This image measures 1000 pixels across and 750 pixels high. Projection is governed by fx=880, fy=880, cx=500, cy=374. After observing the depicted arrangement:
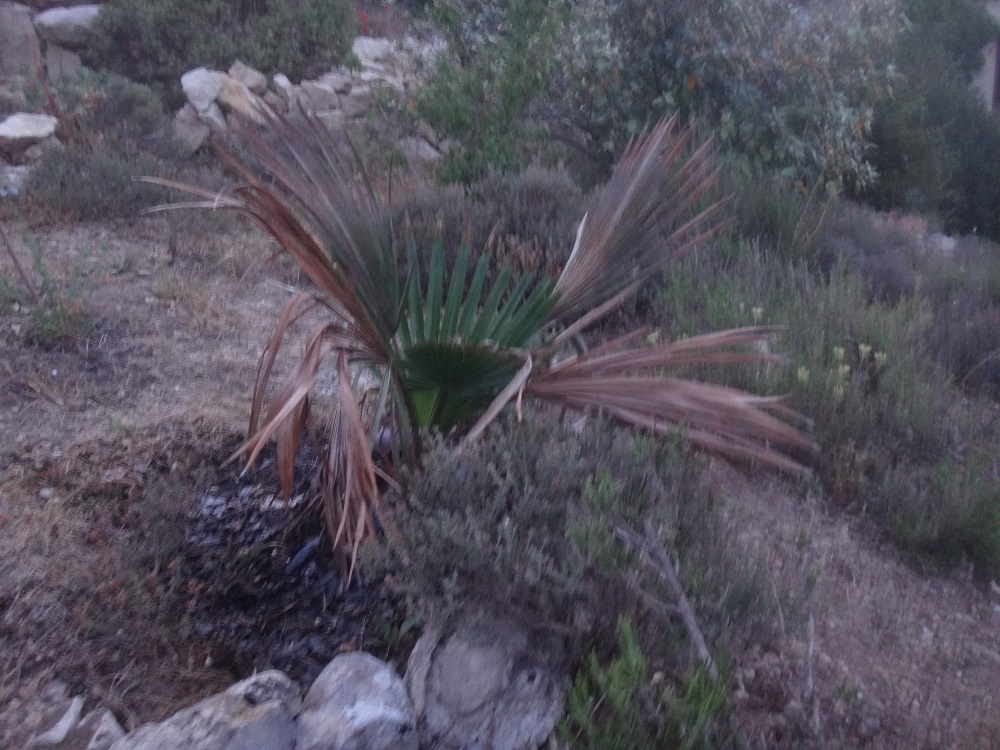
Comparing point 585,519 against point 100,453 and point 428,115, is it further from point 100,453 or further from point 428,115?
point 428,115

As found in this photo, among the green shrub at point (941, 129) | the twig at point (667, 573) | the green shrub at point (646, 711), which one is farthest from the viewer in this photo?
the green shrub at point (941, 129)

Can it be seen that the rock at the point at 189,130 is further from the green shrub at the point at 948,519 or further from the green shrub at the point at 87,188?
the green shrub at the point at 948,519

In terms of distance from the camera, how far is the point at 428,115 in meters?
6.14

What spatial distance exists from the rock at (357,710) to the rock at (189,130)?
20.9 ft

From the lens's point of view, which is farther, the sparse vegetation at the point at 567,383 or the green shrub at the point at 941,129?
the green shrub at the point at 941,129

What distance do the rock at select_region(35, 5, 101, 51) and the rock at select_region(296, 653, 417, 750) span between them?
9548mm

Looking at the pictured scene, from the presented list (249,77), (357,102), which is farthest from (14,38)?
(357,102)

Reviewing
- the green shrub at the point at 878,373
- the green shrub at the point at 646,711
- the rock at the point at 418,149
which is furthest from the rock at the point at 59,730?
the rock at the point at 418,149

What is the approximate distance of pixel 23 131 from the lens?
24.0 feet

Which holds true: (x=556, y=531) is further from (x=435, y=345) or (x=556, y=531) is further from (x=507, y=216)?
(x=507, y=216)

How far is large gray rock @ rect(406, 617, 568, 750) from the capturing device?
8.00 feet

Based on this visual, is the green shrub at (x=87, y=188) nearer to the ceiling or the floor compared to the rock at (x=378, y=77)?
nearer to the ceiling

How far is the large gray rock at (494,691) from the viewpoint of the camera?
244 centimetres

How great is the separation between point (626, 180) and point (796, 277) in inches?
83.0
